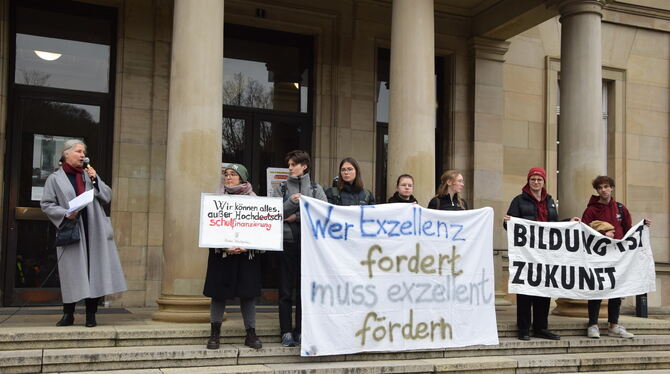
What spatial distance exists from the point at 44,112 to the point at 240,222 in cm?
525

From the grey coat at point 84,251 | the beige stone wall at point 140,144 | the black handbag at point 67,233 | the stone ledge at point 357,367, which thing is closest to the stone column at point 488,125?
the beige stone wall at point 140,144

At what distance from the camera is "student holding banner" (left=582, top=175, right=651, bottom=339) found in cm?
886

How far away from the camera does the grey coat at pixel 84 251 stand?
23.5 ft

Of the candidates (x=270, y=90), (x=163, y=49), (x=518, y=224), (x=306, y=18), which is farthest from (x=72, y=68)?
(x=518, y=224)

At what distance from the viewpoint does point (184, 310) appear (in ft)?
25.8

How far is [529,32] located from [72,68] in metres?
8.84

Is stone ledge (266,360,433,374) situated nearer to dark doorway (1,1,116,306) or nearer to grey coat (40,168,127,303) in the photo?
grey coat (40,168,127,303)

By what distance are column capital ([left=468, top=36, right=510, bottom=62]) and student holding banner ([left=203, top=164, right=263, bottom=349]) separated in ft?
26.4

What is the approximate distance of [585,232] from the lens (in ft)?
29.0

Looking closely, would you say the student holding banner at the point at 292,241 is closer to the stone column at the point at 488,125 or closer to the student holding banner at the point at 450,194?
the student holding banner at the point at 450,194

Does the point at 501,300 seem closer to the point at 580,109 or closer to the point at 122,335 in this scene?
the point at 580,109

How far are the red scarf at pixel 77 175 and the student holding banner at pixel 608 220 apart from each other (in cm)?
637

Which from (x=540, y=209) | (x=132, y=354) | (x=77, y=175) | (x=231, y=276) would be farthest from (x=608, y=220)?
(x=77, y=175)

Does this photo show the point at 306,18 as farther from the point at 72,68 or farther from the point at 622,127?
the point at 622,127
